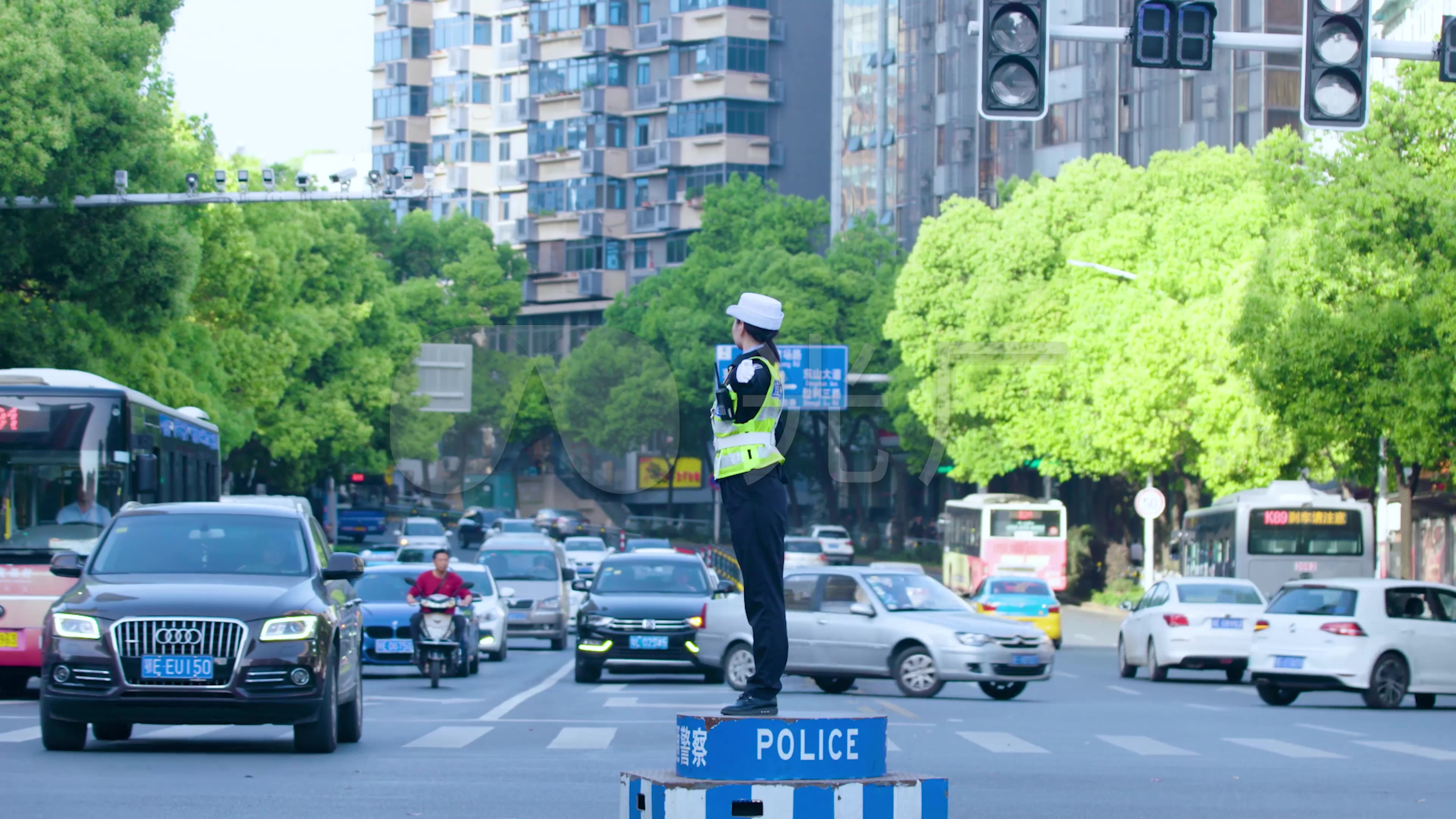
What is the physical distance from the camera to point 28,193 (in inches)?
1226

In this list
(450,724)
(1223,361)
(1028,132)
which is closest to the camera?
(450,724)

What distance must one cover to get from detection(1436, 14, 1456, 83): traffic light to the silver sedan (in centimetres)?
1007

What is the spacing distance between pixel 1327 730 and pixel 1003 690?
19.0ft

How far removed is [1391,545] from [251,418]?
29745 mm

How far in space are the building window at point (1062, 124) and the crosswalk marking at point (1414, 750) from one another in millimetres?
60797

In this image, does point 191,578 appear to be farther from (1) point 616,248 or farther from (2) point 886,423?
(1) point 616,248

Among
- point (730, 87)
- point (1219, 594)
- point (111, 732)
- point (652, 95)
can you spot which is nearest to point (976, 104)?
point (730, 87)

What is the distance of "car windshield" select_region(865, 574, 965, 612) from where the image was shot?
25562mm

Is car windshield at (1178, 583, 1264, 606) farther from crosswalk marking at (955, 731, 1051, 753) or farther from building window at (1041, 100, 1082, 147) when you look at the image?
building window at (1041, 100, 1082, 147)

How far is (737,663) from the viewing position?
85.0 ft

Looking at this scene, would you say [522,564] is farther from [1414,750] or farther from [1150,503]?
[1414,750]

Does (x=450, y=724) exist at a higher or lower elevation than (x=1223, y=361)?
lower

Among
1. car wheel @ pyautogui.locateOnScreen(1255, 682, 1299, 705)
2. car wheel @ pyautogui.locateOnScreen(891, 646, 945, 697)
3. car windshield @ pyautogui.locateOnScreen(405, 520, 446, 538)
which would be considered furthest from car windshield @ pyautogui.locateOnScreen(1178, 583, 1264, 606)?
car windshield @ pyautogui.locateOnScreen(405, 520, 446, 538)

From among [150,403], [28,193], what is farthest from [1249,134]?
[150,403]
